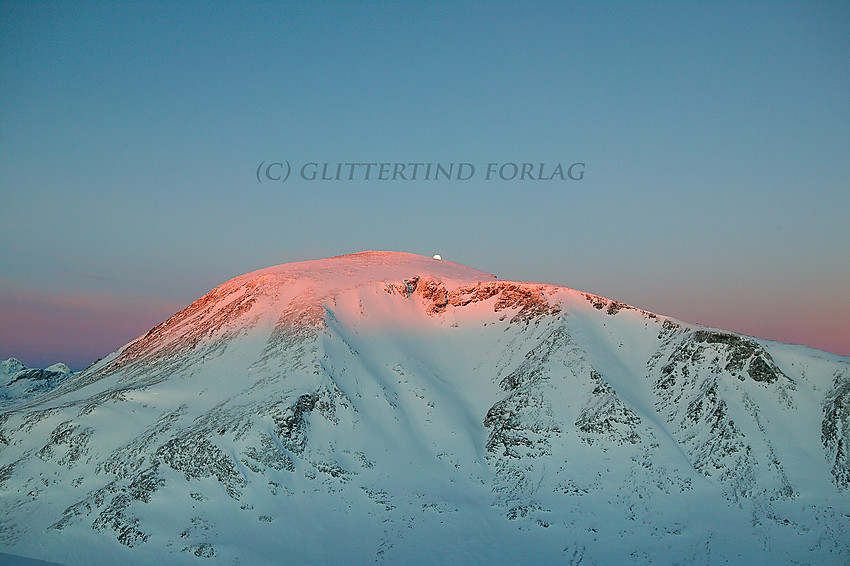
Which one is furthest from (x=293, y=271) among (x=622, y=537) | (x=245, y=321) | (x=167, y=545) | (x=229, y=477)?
(x=622, y=537)

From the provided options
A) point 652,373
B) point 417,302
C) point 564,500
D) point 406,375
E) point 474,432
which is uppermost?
point 417,302

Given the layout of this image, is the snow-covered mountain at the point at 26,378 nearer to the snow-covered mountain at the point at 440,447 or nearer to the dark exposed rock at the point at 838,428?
the snow-covered mountain at the point at 440,447

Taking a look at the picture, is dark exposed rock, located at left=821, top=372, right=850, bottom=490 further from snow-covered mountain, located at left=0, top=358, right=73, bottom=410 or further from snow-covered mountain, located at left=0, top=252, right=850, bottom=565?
snow-covered mountain, located at left=0, top=358, right=73, bottom=410

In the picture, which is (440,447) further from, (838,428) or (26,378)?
(26,378)

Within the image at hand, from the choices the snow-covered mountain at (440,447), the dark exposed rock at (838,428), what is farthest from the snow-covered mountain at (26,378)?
the dark exposed rock at (838,428)

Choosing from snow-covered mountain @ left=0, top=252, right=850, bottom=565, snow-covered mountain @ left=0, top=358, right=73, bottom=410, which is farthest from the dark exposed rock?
snow-covered mountain @ left=0, top=358, right=73, bottom=410

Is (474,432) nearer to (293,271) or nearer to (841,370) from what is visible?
(841,370)

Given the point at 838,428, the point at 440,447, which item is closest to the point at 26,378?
the point at 440,447

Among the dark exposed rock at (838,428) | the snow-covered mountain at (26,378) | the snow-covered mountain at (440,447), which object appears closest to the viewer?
the snow-covered mountain at (440,447)
